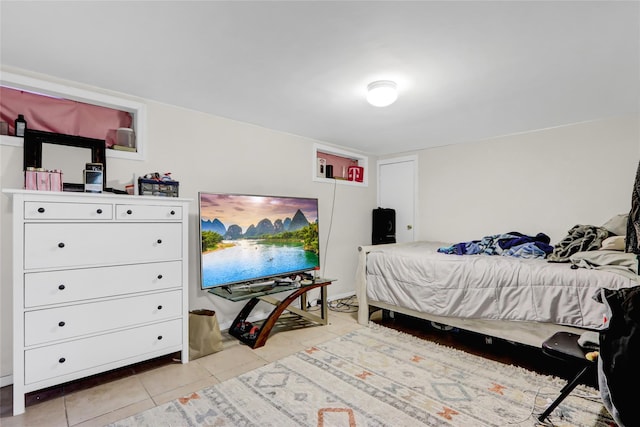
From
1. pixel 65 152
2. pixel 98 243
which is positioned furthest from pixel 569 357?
pixel 65 152

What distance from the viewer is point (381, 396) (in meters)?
2.02

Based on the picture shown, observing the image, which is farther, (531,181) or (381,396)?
(531,181)

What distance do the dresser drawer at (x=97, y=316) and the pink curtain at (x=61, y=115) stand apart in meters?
1.32

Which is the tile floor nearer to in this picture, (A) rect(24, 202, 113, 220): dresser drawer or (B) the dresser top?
(A) rect(24, 202, 113, 220): dresser drawer

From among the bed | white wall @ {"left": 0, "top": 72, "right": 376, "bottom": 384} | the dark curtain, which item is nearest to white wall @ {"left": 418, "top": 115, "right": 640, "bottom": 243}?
the bed

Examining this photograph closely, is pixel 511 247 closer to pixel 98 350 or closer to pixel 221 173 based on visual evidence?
pixel 221 173

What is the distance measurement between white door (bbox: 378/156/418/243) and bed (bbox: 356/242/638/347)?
1.47 meters

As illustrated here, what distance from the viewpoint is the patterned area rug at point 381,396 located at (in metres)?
1.79

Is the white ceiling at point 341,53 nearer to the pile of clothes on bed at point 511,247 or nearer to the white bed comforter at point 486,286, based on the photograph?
the pile of clothes on bed at point 511,247

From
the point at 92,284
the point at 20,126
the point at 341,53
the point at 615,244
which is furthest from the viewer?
the point at 615,244

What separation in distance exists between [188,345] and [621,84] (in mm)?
3927

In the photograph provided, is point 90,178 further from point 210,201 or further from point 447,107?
point 447,107

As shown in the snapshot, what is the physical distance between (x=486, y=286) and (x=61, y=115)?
3602 mm

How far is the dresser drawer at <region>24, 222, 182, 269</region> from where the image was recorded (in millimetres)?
1898
